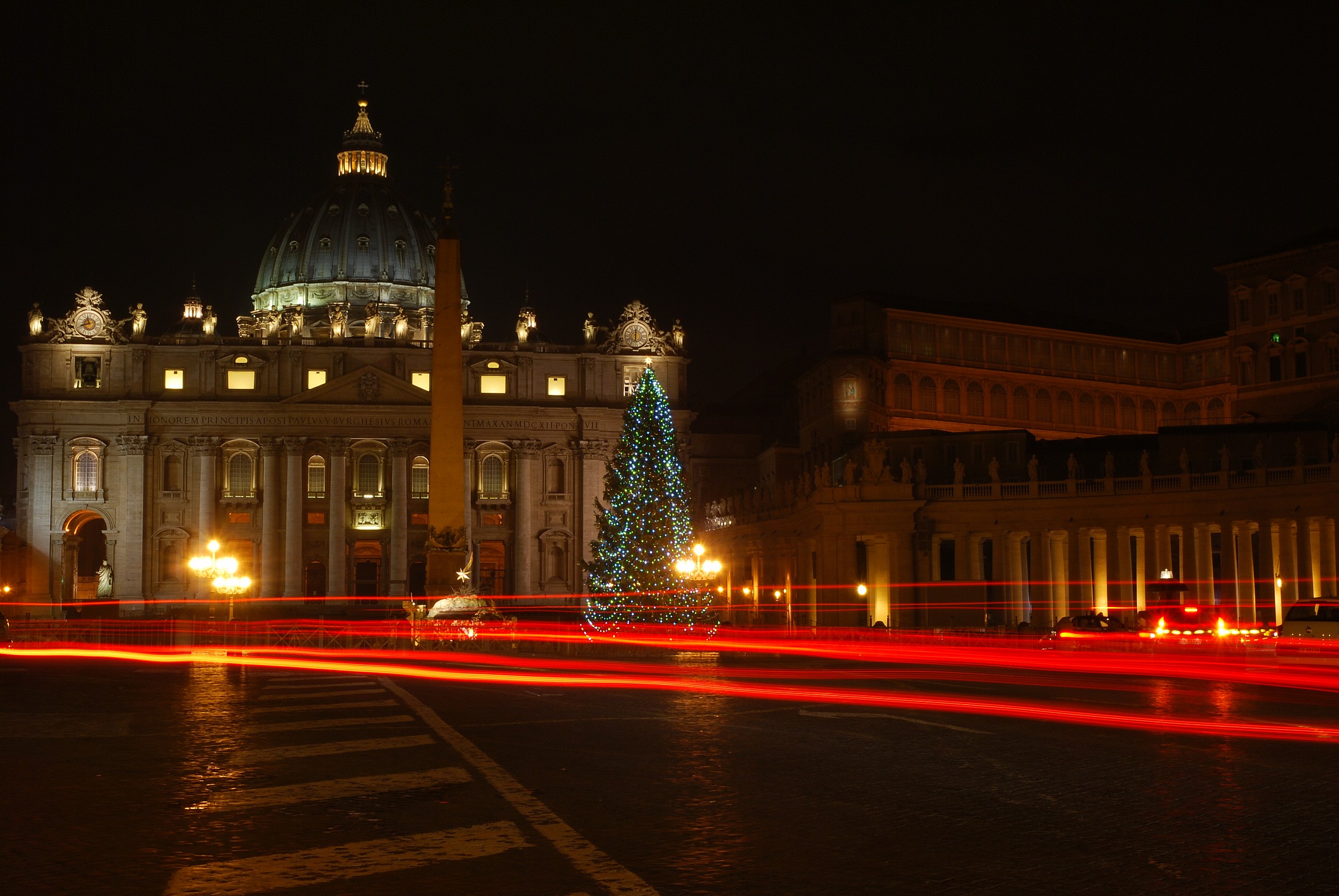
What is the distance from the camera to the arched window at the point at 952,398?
86.1 metres

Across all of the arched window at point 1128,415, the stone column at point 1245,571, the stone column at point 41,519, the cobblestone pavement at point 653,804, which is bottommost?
the cobblestone pavement at point 653,804

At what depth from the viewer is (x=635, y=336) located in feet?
350

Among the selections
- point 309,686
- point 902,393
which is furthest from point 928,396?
point 309,686

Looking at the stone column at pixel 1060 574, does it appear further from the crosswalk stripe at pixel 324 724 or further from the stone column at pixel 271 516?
the stone column at pixel 271 516

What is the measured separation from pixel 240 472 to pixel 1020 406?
53.4 m

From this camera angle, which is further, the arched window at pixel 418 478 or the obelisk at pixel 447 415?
the arched window at pixel 418 478

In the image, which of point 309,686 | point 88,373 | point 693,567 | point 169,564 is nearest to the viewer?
point 309,686

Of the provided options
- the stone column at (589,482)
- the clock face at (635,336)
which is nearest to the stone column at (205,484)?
the stone column at (589,482)

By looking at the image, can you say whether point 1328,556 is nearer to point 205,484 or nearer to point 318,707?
point 318,707

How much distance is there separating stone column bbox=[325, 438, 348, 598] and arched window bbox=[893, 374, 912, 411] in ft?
130

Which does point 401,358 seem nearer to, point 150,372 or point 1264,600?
point 150,372

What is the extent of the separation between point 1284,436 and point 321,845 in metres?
53.9

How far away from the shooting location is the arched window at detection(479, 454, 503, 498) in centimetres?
10431

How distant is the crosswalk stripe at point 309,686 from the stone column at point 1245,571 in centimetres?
3190
